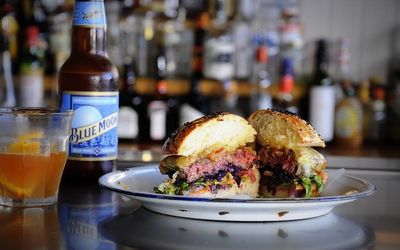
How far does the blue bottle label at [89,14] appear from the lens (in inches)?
35.2

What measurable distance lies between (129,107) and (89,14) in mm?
1385

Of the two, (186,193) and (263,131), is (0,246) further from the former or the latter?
(263,131)

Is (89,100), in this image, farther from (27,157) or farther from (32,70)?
(32,70)

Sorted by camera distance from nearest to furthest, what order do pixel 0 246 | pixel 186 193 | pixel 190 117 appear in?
pixel 0 246 → pixel 186 193 → pixel 190 117

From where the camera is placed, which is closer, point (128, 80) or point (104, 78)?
point (104, 78)

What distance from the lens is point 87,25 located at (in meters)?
0.90

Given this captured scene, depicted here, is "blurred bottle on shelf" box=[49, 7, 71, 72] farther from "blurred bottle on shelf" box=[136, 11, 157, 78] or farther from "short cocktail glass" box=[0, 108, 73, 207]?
"short cocktail glass" box=[0, 108, 73, 207]

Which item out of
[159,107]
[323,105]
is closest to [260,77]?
[323,105]

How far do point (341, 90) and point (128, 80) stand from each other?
0.70 meters

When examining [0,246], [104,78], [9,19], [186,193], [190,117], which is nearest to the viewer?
[0,246]

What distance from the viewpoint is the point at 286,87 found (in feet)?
7.36

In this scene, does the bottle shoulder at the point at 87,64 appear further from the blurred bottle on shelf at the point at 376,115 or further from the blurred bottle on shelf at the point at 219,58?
the blurred bottle on shelf at the point at 376,115

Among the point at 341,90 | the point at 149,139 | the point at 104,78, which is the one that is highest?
the point at 104,78

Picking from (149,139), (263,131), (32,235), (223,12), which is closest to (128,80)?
(149,139)
